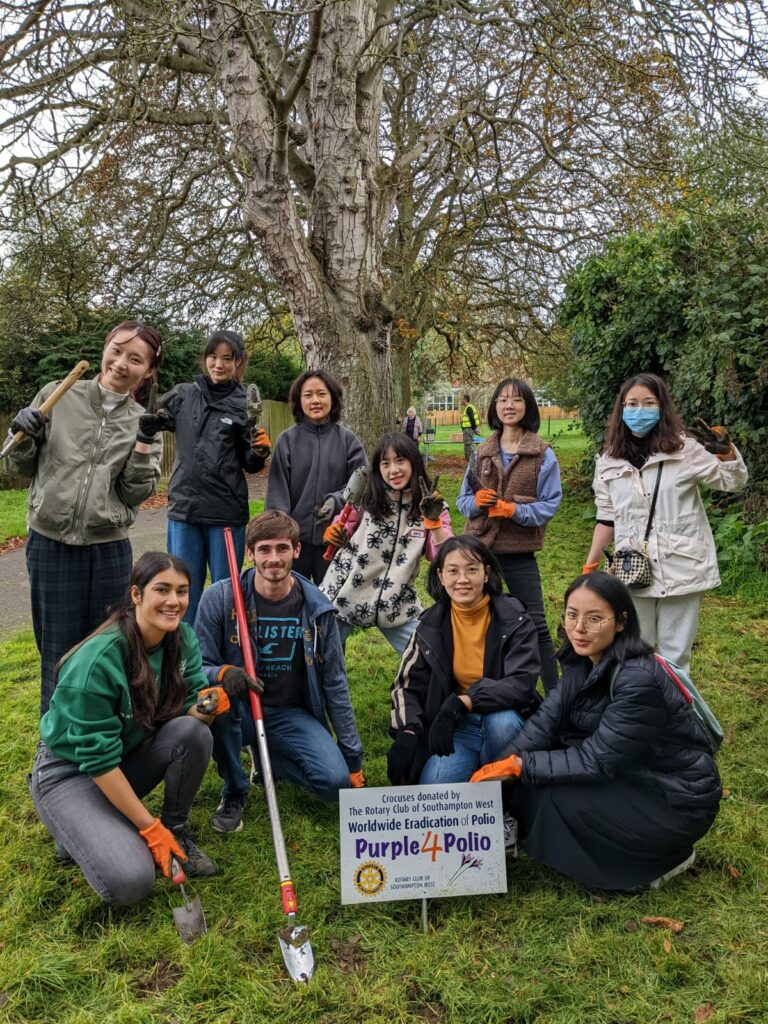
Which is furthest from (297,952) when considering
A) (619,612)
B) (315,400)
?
(315,400)

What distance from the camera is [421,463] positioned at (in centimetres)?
366

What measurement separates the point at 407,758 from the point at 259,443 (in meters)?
1.75

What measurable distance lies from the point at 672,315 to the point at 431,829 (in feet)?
22.3

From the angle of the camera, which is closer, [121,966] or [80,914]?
[121,966]

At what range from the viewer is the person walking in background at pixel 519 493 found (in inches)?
153

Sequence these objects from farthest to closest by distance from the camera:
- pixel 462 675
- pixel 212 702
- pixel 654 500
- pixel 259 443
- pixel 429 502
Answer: pixel 259 443 < pixel 429 502 < pixel 654 500 < pixel 462 675 < pixel 212 702

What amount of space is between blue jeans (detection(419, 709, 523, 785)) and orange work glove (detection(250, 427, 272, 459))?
5.55 ft

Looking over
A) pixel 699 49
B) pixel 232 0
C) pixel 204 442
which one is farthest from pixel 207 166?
pixel 204 442

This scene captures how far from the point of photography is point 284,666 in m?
3.24

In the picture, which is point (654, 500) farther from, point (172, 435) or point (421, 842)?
point (172, 435)

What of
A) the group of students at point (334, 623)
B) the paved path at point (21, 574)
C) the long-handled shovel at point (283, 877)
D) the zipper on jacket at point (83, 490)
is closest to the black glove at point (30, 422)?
the group of students at point (334, 623)

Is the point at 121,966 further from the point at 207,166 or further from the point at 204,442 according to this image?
the point at 207,166

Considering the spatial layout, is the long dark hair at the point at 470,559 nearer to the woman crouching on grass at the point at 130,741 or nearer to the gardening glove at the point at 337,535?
the gardening glove at the point at 337,535

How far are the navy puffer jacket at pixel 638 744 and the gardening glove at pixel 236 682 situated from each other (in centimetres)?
105
